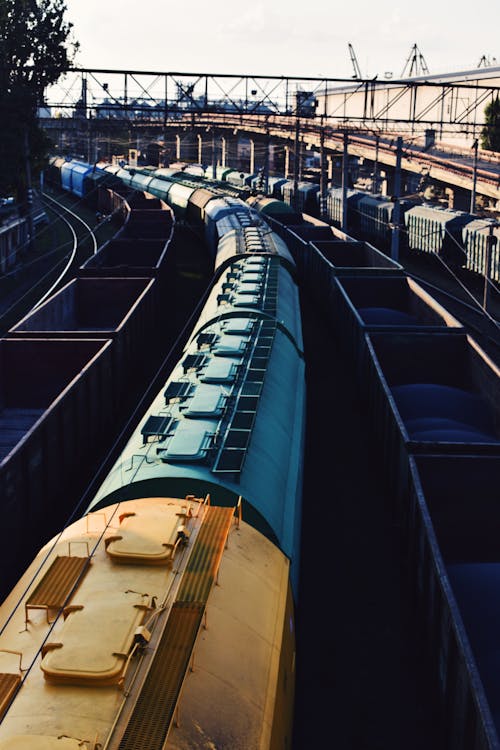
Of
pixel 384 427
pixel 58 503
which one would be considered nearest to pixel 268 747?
pixel 58 503

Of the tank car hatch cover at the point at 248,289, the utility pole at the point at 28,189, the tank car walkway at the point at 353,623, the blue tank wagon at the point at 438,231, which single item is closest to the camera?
the tank car walkway at the point at 353,623

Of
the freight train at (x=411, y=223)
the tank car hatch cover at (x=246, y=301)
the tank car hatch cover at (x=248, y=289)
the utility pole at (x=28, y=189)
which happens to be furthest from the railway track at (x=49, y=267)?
the tank car hatch cover at (x=246, y=301)

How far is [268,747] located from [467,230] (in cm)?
4120

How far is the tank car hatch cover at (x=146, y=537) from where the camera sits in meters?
8.50

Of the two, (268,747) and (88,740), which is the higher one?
(88,740)

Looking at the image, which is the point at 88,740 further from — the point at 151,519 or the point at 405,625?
the point at 405,625

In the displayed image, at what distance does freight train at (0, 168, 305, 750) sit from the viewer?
260 inches

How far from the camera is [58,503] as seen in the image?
54.6 feet

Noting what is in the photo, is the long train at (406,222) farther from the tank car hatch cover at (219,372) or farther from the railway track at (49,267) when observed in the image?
the tank car hatch cover at (219,372)

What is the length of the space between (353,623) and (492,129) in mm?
84971

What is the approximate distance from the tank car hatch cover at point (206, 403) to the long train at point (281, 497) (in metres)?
0.03

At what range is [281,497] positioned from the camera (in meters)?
12.0

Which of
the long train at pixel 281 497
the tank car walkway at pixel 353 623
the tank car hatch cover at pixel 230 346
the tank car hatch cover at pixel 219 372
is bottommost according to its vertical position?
the tank car walkway at pixel 353 623

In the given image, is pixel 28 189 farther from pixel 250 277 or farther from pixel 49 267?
pixel 250 277
